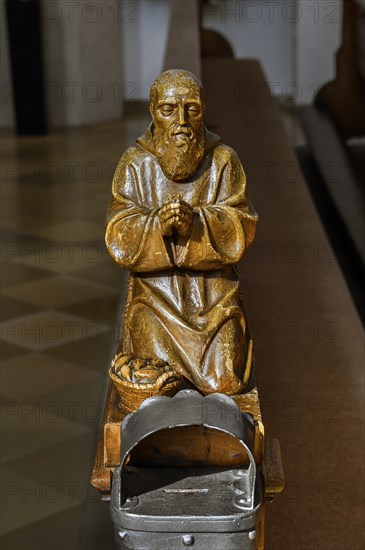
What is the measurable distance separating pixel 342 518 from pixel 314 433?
0.37 metres

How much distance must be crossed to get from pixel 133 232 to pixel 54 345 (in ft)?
10.8

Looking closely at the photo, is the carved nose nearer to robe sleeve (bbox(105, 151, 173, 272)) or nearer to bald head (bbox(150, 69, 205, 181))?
bald head (bbox(150, 69, 205, 181))

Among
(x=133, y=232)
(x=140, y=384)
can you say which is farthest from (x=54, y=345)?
(x=140, y=384)

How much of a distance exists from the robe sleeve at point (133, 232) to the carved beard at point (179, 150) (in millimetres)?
82

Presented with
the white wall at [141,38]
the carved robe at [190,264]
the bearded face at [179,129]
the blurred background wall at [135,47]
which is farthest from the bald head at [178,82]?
the white wall at [141,38]

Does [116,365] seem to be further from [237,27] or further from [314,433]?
[237,27]

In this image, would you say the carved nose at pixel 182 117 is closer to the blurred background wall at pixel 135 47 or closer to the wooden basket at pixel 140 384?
the wooden basket at pixel 140 384

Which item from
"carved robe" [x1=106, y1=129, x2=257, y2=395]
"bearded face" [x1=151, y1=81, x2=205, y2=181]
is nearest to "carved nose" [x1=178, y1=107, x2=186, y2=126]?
"bearded face" [x1=151, y1=81, x2=205, y2=181]

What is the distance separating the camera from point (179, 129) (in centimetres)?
195

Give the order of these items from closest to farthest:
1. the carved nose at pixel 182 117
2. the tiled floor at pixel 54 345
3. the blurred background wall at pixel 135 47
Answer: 1. the carved nose at pixel 182 117
2. the tiled floor at pixel 54 345
3. the blurred background wall at pixel 135 47

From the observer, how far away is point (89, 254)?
6.64 m

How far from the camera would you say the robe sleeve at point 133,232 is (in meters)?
1.96

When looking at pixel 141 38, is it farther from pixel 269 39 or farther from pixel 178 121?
pixel 178 121

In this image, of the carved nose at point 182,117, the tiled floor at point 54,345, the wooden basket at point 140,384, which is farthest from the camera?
the tiled floor at point 54,345
